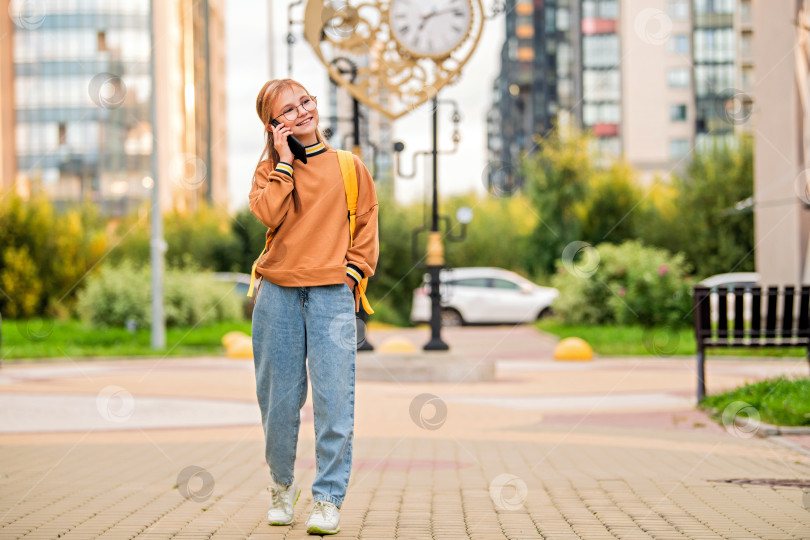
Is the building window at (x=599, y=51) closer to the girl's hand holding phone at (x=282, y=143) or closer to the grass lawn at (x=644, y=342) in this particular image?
the grass lawn at (x=644, y=342)

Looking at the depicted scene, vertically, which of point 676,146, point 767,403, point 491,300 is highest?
point 676,146

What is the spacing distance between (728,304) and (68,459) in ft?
19.7

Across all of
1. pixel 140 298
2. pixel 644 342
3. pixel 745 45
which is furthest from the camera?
pixel 745 45

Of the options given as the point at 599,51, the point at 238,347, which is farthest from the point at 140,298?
the point at 599,51

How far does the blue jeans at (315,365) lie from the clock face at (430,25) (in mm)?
9481

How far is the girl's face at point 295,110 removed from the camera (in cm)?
471

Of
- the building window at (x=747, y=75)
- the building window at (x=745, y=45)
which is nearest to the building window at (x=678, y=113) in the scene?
the building window at (x=747, y=75)

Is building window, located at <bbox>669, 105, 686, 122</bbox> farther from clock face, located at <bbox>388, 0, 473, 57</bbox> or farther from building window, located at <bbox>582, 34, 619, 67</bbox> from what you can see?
clock face, located at <bbox>388, 0, 473, 57</bbox>

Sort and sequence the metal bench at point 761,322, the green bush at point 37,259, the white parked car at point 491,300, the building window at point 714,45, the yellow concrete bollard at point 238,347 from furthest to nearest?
the building window at point 714,45
the white parked car at point 491,300
the green bush at point 37,259
the yellow concrete bollard at point 238,347
the metal bench at point 761,322

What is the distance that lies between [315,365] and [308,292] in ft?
1.00

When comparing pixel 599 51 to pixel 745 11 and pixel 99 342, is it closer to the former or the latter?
pixel 745 11

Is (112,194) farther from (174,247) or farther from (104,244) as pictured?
(104,244)

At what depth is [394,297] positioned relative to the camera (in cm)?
3509

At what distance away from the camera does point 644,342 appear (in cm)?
1969
